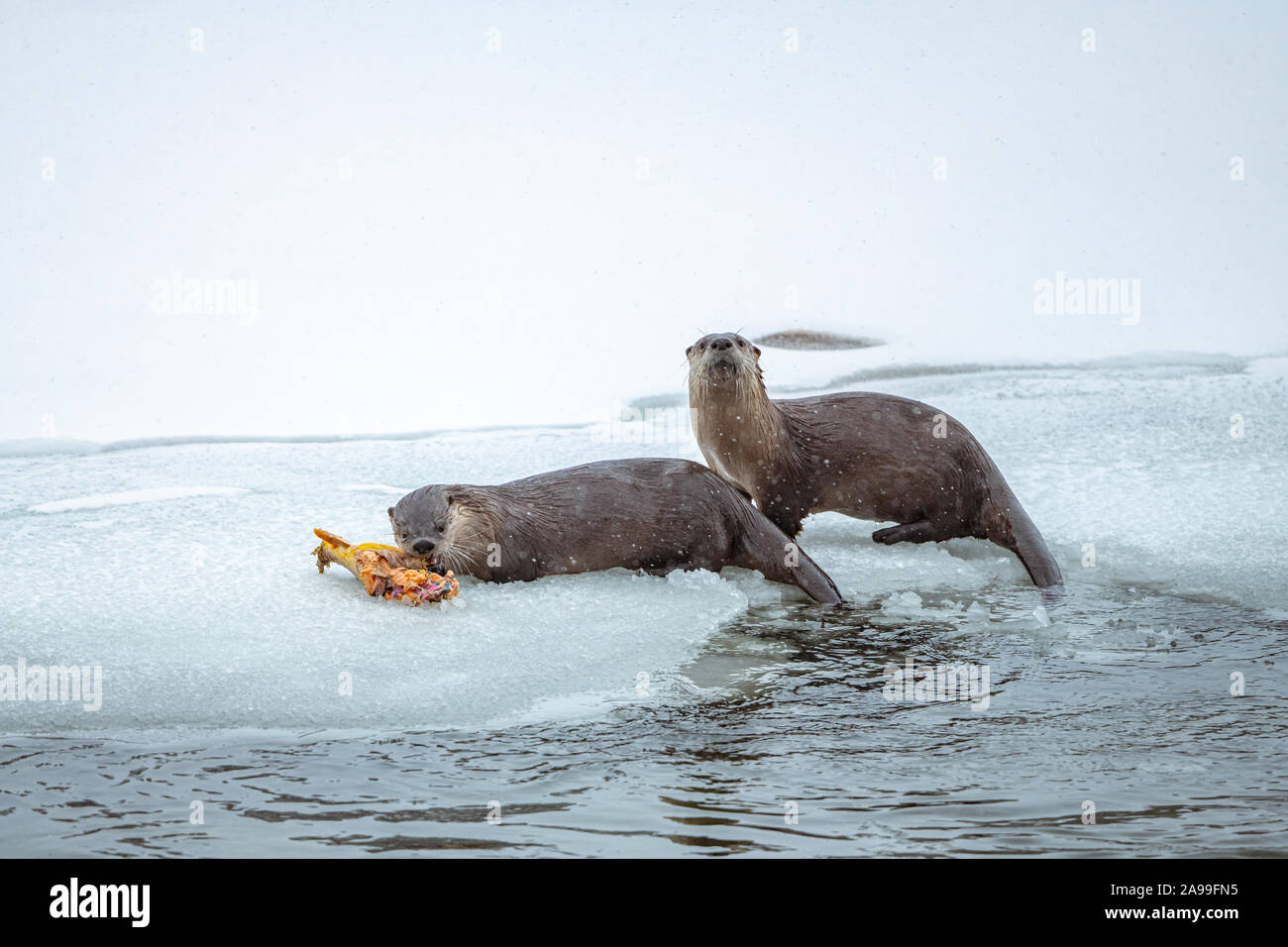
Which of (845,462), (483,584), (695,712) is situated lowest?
(695,712)

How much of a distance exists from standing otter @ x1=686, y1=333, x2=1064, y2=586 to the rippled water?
4.9 inches

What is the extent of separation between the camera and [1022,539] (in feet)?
11.2

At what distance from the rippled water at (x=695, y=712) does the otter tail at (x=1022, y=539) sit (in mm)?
70

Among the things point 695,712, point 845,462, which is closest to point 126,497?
point 845,462

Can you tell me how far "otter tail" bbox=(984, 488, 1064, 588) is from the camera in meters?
3.34

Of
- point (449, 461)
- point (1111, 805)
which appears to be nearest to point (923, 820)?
point (1111, 805)

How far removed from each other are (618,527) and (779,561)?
0.40m

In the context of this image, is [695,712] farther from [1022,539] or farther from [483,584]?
[1022,539]

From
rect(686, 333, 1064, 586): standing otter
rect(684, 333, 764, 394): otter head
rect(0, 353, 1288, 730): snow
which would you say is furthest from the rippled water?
rect(684, 333, 764, 394): otter head

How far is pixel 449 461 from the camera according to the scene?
435 centimetres

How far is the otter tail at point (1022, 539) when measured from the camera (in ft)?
11.0

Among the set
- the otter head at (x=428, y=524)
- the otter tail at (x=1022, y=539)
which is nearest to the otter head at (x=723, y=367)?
the otter tail at (x=1022, y=539)
